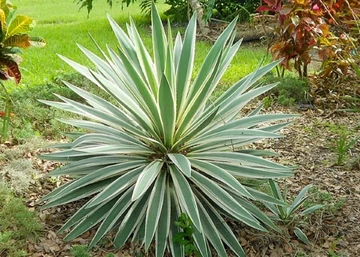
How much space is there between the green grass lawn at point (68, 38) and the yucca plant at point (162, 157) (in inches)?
59.8

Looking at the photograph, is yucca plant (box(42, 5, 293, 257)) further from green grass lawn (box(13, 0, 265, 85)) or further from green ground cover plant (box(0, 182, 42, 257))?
green grass lawn (box(13, 0, 265, 85))

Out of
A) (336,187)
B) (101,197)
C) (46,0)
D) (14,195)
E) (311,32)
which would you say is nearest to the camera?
(101,197)

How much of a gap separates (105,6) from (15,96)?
965 cm

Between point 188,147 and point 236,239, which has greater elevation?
point 188,147

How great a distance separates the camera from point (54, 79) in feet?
17.7

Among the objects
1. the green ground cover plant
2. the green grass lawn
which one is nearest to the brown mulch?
the green ground cover plant

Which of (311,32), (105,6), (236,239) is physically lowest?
(105,6)

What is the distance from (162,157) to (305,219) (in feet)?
3.00

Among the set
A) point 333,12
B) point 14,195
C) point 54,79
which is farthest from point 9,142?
point 333,12

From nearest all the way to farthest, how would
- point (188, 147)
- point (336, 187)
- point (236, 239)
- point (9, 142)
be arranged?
point (236, 239), point (188, 147), point (336, 187), point (9, 142)

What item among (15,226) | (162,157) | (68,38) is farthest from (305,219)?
(68,38)

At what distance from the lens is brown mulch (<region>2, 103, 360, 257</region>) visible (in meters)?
2.85

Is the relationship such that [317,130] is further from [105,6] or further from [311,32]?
[105,6]

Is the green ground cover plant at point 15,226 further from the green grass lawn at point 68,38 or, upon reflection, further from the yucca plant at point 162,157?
the green grass lawn at point 68,38
